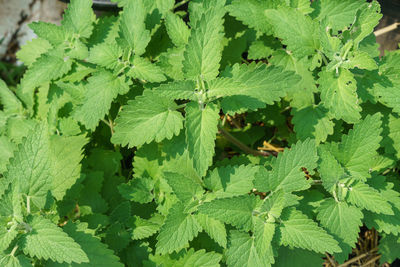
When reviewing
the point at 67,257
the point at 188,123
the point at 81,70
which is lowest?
the point at 67,257

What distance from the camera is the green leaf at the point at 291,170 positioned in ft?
6.40

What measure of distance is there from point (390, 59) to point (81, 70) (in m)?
1.99

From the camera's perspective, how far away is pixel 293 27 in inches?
82.4

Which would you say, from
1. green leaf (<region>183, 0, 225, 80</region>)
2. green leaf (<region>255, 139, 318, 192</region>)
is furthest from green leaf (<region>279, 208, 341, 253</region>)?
green leaf (<region>183, 0, 225, 80</region>)

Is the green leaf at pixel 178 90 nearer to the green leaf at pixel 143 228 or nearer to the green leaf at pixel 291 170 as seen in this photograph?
the green leaf at pixel 291 170

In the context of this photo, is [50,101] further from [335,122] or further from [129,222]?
[335,122]

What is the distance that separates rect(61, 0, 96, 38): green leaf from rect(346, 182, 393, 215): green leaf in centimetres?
189


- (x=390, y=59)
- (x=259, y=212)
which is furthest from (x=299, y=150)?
(x=390, y=59)

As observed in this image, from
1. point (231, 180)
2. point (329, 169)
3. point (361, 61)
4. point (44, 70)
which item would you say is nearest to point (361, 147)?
point (329, 169)

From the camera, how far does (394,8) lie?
2975mm

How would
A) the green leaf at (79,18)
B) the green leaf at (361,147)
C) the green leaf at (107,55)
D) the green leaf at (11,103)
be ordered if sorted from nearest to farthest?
the green leaf at (361,147) → the green leaf at (107,55) → the green leaf at (79,18) → the green leaf at (11,103)

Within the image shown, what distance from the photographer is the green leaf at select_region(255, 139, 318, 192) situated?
76.9 inches

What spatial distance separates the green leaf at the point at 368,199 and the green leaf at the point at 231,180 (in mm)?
536

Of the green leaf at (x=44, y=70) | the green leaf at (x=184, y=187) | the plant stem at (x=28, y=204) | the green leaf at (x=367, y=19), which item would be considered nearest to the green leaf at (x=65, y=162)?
the plant stem at (x=28, y=204)
